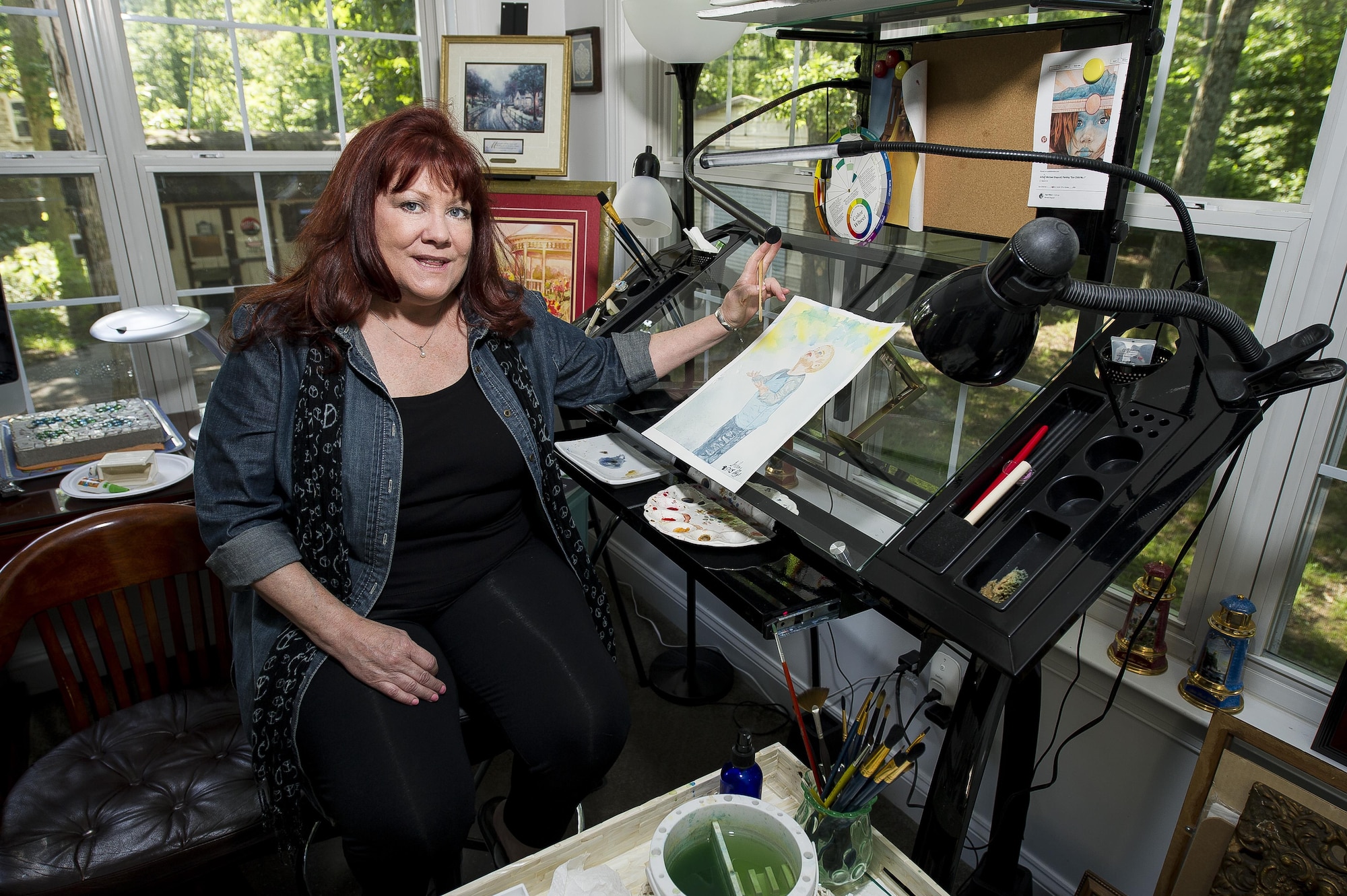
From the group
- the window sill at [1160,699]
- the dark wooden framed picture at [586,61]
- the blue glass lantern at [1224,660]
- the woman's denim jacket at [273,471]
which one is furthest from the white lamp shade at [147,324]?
the blue glass lantern at [1224,660]

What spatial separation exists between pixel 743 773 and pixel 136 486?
151 cm

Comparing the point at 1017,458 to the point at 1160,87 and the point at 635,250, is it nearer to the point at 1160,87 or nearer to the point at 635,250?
the point at 1160,87

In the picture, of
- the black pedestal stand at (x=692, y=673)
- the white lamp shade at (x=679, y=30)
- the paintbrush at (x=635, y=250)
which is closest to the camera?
the white lamp shade at (x=679, y=30)

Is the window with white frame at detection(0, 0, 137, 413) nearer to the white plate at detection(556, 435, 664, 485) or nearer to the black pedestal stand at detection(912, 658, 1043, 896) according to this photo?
the white plate at detection(556, 435, 664, 485)

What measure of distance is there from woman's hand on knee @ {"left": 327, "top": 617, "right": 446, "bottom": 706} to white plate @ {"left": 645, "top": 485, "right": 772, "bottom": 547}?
0.43m

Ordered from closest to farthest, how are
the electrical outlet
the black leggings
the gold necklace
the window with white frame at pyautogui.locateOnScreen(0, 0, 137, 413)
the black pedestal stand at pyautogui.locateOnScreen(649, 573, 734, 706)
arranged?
the black leggings, the gold necklace, the electrical outlet, the window with white frame at pyautogui.locateOnScreen(0, 0, 137, 413), the black pedestal stand at pyautogui.locateOnScreen(649, 573, 734, 706)

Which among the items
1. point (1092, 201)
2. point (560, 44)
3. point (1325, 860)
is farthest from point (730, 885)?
point (560, 44)

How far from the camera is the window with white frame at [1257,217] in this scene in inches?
44.3

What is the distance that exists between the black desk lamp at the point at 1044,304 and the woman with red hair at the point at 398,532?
0.64 meters

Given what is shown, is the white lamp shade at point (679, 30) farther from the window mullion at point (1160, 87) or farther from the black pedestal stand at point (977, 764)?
the black pedestal stand at point (977, 764)

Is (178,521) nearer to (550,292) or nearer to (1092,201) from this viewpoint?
(550,292)

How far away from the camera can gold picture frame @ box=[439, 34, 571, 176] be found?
2.34 m

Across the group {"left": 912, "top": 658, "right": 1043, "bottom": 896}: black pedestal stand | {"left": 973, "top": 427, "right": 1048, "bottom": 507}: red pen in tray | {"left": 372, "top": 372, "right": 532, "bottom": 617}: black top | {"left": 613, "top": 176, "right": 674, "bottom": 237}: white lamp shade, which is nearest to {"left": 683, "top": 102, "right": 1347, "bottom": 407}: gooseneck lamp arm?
{"left": 973, "top": 427, "right": 1048, "bottom": 507}: red pen in tray

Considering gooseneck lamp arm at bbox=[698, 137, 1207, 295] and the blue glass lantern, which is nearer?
gooseneck lamp arm at bbox=[698, 137, 1207, 295]
